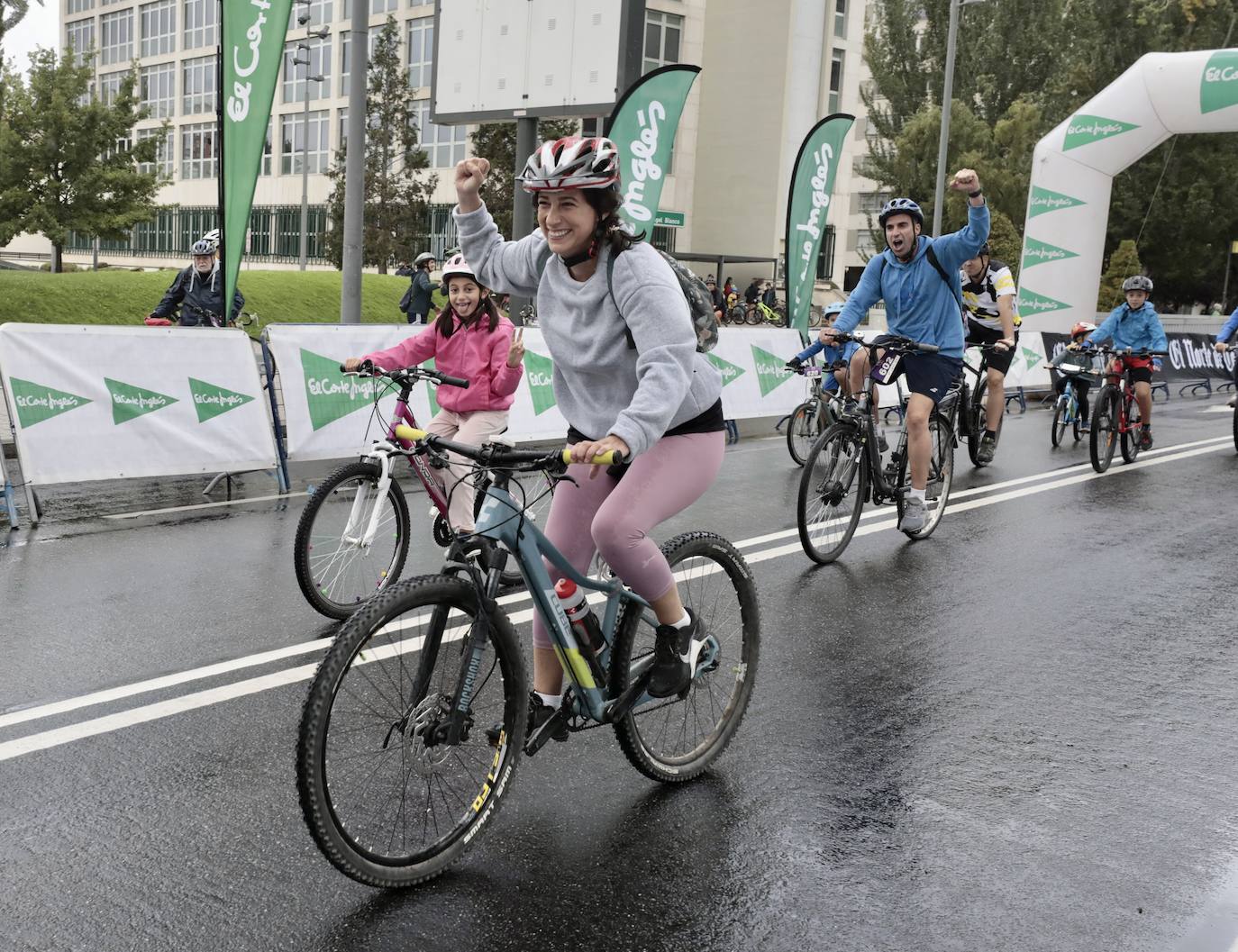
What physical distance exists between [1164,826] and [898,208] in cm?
479

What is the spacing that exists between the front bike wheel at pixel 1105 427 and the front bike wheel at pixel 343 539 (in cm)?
769

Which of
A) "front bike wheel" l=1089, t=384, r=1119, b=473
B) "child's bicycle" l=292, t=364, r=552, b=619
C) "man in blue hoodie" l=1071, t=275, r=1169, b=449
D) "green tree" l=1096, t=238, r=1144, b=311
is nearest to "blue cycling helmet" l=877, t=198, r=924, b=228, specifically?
"child's bicycle" l=292, t=364, r=552, b=619

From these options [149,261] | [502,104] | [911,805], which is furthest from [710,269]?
[911,805]

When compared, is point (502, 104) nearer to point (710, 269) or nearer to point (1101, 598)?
point (1101, 598)

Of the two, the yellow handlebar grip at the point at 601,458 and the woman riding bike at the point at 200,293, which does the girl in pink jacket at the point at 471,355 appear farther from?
the woman riding bike at the point at 200,293

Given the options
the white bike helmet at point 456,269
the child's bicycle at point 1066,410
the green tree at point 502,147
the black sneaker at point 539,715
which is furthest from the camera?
the green tree at point 502,147

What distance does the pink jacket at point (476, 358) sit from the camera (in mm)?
6961

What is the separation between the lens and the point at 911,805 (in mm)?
4254

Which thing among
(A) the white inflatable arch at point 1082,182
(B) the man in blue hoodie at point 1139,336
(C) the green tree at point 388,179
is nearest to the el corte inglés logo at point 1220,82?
(A) the white inflatable arch at point 1082,182

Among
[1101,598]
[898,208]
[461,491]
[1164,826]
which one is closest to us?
[1164,826]

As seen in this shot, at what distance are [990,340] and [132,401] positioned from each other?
7445 mm

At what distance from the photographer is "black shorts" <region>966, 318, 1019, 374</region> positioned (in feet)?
38.8

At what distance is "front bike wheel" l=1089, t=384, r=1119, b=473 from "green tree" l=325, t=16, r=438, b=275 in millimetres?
32367

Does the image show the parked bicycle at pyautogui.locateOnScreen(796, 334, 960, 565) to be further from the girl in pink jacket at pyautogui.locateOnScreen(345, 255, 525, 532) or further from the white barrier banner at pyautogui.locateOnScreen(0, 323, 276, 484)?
the white barrier banner at pyautogui.locateOnScreen(0, 323, 276, 484)
